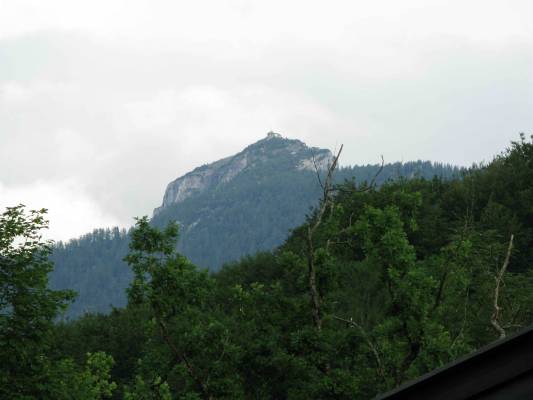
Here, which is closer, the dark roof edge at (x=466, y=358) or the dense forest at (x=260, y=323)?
the dark roof edge at (x=466, y=358)

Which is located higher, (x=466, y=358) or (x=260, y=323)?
(x=260, y=323)

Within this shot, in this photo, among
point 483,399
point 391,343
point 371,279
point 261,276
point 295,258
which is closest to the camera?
point 483,399

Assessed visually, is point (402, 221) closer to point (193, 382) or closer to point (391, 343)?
point (391, 343)

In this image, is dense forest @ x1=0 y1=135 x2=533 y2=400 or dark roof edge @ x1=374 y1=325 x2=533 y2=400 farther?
dense forest @ x1=0 y1=135 x2=533 y2=400

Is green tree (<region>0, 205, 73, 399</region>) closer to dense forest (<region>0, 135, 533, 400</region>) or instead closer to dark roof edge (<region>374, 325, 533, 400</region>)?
dense forest (<region>0, 135, 533, 400</region>)

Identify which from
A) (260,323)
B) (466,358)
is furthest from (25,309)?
(466,358)

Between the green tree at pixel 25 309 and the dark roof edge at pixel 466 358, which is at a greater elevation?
the green tree at pixel 25 309

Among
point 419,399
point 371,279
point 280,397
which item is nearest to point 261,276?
point 371,279

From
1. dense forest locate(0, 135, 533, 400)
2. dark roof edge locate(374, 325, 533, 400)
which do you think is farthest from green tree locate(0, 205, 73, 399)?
dark roof edge locate(374, 325, 533, 400)

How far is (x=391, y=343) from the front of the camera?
2616cm

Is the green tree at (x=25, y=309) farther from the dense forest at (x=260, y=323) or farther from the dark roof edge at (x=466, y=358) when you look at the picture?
the dark roof edge at (x=466, y=358)

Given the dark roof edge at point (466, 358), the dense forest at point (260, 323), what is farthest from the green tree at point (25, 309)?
the dark roof edge at point (466, 358)

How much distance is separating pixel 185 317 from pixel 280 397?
535 centimetres

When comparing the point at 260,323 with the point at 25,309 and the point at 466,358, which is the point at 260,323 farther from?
the point at 466,358
